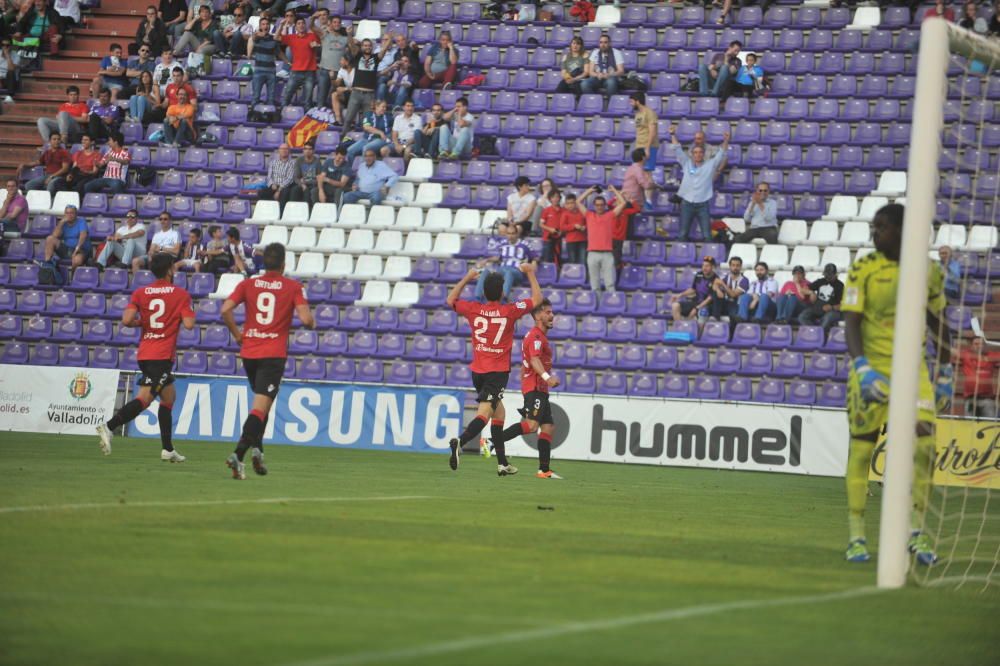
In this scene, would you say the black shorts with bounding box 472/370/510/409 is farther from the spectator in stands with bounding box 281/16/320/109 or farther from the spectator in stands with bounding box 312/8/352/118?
the spectator in stands with bounding box 281/16/320/109

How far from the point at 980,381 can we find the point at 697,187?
1004 cm

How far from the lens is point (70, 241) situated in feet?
97.1

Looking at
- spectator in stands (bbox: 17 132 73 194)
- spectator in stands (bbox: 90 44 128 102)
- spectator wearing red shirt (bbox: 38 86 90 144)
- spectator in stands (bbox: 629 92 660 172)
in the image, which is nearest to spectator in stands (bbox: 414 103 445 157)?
spectator in stands (bbox: 629 92 660 172)

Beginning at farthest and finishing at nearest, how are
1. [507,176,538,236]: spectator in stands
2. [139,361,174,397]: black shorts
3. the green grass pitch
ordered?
[507,176,538,236]: spectator in stands < [139,361,174,397]: black shorts < the green grass pitch

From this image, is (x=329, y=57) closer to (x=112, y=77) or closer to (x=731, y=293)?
(x=112, y=77)

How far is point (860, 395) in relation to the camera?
9.47 metres

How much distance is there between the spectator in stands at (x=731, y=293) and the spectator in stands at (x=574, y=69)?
259 inches

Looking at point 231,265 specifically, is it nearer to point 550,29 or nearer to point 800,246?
point 550,29

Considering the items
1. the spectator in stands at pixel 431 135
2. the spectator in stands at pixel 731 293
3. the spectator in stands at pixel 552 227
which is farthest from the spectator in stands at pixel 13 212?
the spectator in stands at pixel 731 293

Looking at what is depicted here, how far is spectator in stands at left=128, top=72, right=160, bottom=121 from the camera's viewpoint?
31.9 metres

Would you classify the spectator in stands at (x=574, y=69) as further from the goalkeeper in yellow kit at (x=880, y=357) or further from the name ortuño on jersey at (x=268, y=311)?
the goalkeeper in yellow kit at (x=880, y=357)

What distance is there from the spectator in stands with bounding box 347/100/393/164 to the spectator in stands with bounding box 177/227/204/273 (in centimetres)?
387

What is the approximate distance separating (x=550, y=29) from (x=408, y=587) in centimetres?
2648

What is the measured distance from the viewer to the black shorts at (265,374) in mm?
14461
